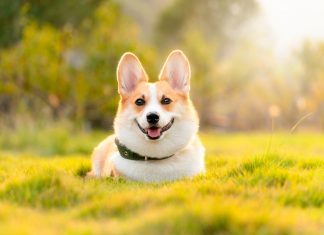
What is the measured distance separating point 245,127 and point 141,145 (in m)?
26.2

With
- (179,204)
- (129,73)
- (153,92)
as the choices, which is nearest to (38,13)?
(129,73)

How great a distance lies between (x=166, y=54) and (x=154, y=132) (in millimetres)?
27290

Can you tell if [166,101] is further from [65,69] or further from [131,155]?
[65,69]

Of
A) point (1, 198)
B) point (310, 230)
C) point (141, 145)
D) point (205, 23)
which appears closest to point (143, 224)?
point (310, 230)

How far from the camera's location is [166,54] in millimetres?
32906

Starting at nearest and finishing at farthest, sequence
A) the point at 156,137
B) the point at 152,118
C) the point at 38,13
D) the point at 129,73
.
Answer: the point at 152,118, the point at 156,137, the point at 129,73, the point at 38,13

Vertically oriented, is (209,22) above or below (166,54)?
above

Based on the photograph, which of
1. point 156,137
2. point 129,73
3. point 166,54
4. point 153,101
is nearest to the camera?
point 156,137

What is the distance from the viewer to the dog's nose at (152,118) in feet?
18.8

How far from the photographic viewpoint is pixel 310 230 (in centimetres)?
355

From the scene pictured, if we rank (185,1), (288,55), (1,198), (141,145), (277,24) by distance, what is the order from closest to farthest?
(1,198), (141,145), (288,55), (185,1), (277,24)

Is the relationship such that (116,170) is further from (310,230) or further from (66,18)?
(66,18)

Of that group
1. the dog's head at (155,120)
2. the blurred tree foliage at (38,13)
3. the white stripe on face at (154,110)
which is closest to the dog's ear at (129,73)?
the dog's head at (155,120)

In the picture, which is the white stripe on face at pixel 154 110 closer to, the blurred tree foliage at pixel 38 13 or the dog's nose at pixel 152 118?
the dog's nose at pixel 152 118
